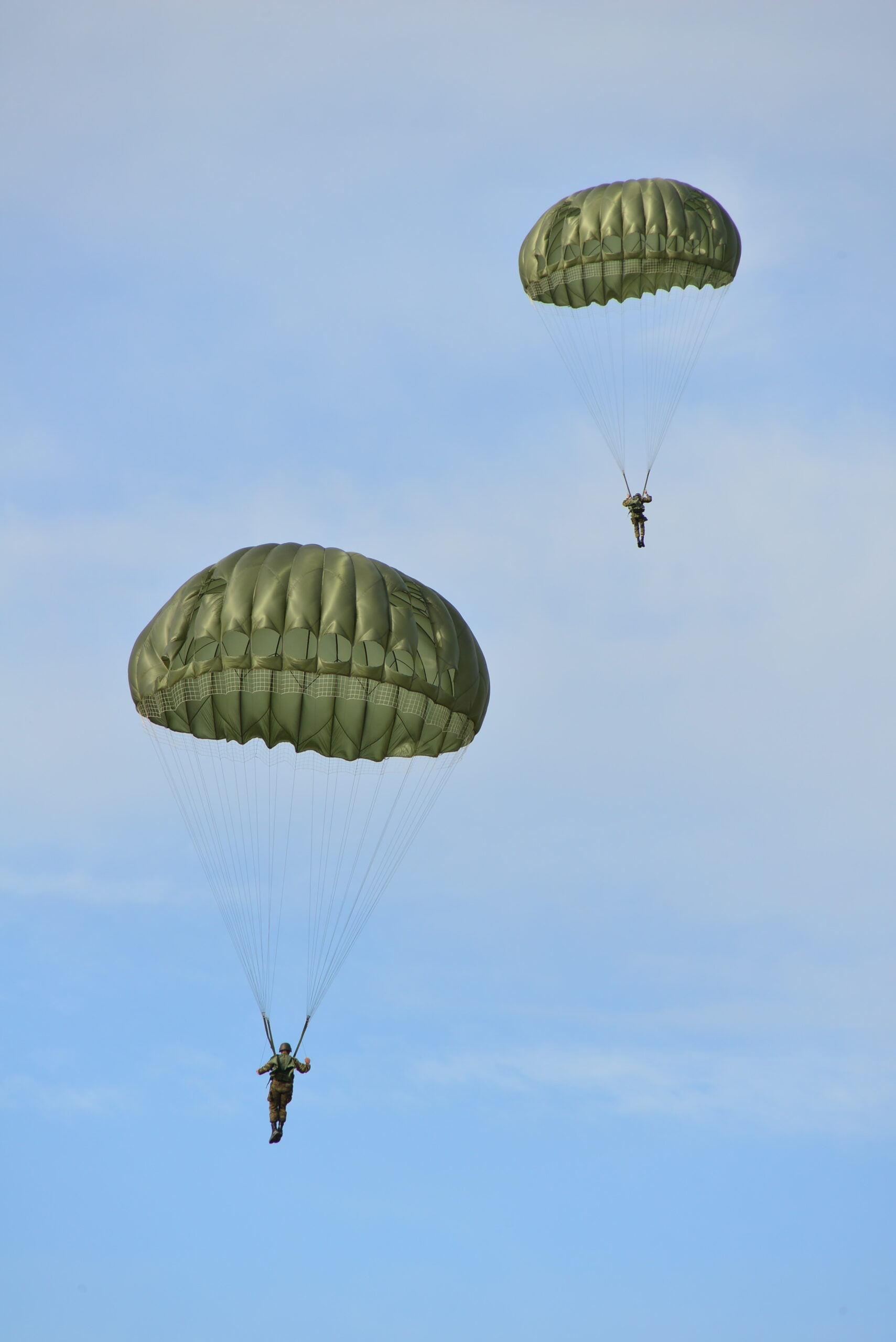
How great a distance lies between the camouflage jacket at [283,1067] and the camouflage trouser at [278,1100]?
0.06 m

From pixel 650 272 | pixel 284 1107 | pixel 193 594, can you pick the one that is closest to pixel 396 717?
pixel 193 594

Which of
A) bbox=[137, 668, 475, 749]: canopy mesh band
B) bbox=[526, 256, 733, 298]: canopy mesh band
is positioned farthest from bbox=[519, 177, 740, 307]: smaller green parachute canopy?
bbox=[137, 668, 475, 749]: canopy mesh band

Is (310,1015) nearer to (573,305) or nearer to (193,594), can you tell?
(193,594)

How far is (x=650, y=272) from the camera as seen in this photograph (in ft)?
132

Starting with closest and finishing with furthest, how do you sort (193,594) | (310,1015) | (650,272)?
(310,1015)
(193,594)
(650,272)

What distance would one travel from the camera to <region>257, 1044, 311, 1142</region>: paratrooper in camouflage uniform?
2883cm

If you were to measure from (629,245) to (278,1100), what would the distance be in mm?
19268

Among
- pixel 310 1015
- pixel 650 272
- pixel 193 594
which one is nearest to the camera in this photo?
pixel 310 1015

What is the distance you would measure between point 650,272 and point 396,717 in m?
13.6

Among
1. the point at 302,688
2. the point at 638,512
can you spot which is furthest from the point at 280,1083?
the point at 638,512

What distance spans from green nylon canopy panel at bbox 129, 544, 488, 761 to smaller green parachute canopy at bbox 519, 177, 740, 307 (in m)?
11.9

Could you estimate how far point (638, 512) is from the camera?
4266 centimetres

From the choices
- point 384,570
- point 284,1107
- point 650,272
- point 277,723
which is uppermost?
point 650,272

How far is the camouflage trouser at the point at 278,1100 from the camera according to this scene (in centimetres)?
2889
